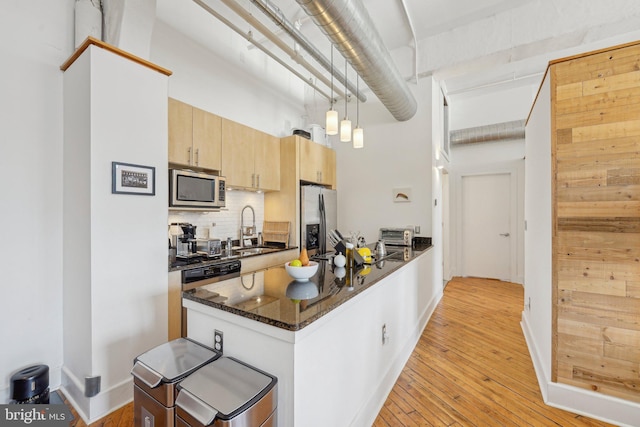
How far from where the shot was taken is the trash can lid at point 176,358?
4.09 ft

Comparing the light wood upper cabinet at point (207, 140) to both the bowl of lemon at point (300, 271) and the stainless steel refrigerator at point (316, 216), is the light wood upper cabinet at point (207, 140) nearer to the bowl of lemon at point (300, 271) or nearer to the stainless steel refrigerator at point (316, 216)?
the stainless steel refrigerator at point (316, 216)

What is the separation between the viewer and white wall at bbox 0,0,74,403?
6.26 feet

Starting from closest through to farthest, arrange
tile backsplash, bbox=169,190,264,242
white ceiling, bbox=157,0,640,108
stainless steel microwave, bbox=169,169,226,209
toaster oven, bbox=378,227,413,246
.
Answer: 1. stainless steel microwave, bbox=169,169,226,209
2. white ceiling, bbox=157,0,640,108
3. tile backsplash, bbox=169,190,264,242
4. toaster oven, bbox=378,227,413,246

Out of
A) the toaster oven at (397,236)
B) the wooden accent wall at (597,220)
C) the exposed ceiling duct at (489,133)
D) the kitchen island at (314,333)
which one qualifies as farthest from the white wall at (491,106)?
the kitchen island at (314,333)

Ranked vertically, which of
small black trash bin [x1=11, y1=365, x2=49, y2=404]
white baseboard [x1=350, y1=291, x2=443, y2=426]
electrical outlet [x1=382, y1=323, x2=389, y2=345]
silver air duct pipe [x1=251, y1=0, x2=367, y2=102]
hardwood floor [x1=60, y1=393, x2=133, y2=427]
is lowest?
hardwood floor [x1=60, y1=393, x2=133, y2=427]

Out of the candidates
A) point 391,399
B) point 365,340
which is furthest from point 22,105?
point 391,399

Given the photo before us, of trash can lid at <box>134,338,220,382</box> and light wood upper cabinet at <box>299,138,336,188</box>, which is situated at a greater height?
light wood upper cabinet at <box>299,138,336,188</box>

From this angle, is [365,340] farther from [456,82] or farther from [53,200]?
[456,82]

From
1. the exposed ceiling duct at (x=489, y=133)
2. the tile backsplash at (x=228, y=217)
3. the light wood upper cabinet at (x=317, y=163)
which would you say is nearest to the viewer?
the tile backsplash at (x=228, y=217)

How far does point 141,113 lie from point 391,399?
284 centimetres

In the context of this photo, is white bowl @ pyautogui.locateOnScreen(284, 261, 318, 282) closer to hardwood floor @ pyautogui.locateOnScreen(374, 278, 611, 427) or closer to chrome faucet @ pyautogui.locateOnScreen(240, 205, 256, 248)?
hardwood floor @ pyautogui.locateOnScreen(374, 278, 611, 427)

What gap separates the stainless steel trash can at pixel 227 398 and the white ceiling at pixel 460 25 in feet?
10.1

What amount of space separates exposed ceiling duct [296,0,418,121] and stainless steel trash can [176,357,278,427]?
2.19m

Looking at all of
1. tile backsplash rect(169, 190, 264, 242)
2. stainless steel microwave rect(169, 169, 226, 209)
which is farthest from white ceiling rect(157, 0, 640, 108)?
tile backsplash rect(169, 190, 264, 242)
